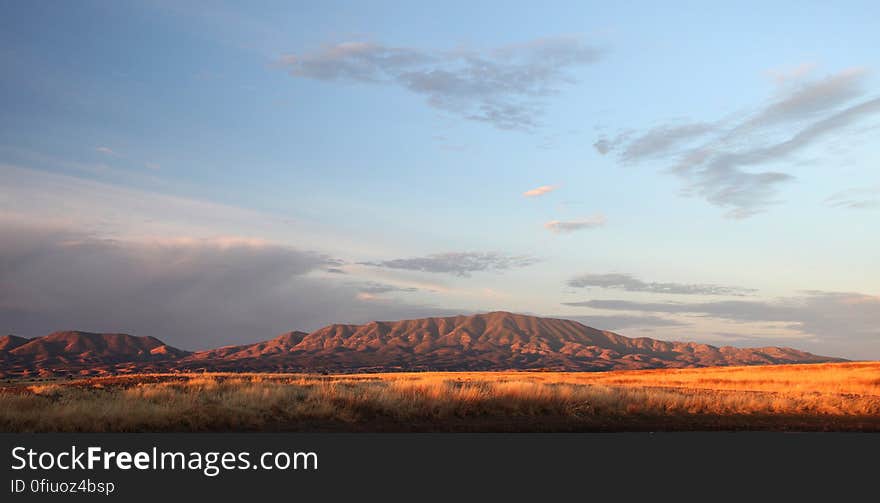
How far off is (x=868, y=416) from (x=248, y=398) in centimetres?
2500

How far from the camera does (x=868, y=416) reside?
28438 mm

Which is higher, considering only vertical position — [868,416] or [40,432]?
[40,432]

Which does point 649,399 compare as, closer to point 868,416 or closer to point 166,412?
point 868,416

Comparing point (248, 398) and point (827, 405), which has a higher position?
point (248, 398)

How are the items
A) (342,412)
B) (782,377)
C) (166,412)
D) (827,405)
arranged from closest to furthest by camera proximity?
(166,412), (342,412), (827,405), (782,377)

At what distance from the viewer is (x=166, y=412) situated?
20438 mm

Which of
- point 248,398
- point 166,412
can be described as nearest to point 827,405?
point 248,398

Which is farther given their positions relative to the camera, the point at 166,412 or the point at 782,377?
the point at 782,377

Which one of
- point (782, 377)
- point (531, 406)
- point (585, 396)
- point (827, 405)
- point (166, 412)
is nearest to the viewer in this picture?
point (166, 412)

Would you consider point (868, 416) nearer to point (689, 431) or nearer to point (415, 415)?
point (689, 431)

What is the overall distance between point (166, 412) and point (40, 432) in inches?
129

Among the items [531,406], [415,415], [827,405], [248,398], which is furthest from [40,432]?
[827,405]

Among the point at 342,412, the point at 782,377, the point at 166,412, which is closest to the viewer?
the point at 166,412

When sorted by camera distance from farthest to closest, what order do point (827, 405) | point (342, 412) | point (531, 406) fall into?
point (827, 405) < point (531, 406) < point (342, 412)
